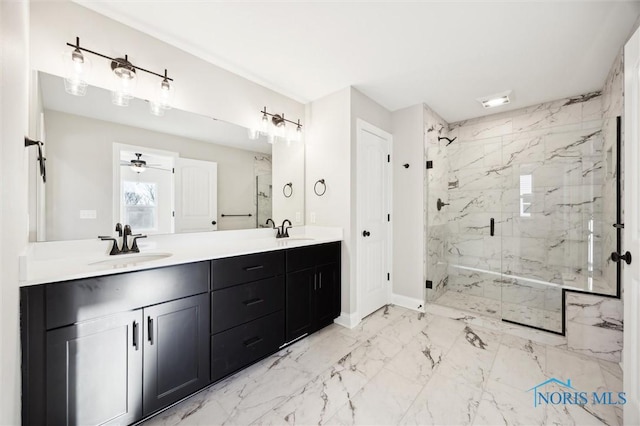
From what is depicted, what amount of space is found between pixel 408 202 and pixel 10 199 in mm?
3180

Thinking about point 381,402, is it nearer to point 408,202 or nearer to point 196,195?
point 196,195

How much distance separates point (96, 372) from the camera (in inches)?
47.8

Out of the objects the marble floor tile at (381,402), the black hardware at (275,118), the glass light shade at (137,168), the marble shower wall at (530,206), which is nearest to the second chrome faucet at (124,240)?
the glass light shade at (137,168)

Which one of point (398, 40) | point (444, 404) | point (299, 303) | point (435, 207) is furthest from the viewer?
point (435, 207)

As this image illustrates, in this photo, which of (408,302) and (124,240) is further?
(408,302)

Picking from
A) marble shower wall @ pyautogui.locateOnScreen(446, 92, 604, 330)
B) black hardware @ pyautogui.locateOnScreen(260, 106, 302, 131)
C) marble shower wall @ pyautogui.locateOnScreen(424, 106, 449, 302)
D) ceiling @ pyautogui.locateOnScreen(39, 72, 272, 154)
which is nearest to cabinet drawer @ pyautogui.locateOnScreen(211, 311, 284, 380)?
ceiling @ pyautogui.locateOnScreen(39, 72, 272, 154)

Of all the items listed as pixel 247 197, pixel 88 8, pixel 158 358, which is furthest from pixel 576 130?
pixel 88 8

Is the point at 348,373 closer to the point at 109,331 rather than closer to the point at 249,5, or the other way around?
the point at 109,331

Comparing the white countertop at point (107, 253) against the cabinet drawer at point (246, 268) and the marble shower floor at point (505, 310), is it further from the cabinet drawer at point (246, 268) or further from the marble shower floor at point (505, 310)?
the marble shower floor at point (505, 310)

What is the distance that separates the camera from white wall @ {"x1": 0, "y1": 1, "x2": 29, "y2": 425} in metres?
0.78

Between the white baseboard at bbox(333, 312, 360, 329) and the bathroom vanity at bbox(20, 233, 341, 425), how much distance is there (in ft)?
2.48

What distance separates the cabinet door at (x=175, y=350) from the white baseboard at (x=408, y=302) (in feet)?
7.71

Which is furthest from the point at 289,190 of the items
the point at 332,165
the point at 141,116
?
the point at 141,116

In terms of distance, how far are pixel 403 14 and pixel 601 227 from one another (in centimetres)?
268
